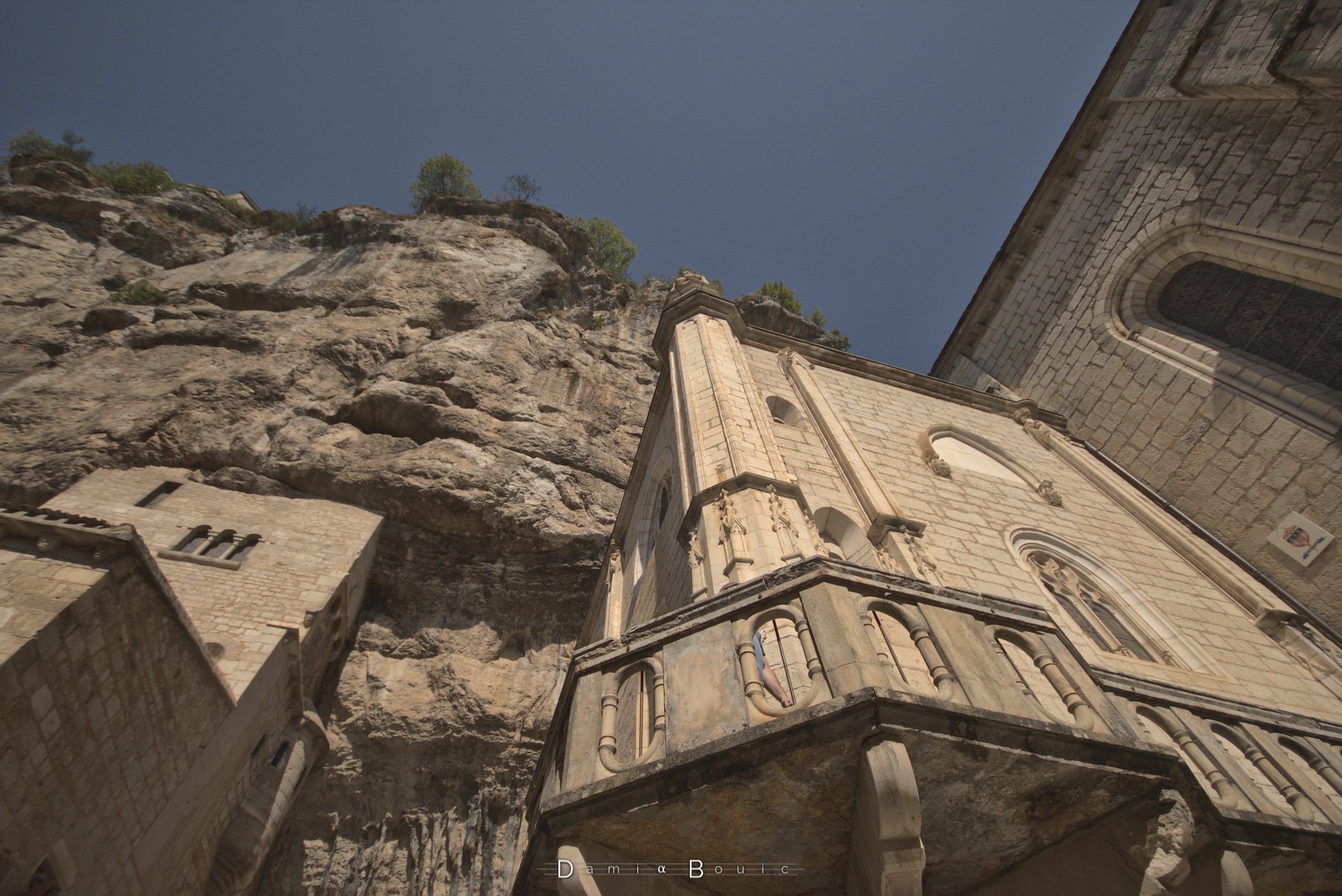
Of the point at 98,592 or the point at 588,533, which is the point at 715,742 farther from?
the point at 588,533

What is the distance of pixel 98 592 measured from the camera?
5797 mm

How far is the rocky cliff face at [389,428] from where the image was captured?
10.7 meters

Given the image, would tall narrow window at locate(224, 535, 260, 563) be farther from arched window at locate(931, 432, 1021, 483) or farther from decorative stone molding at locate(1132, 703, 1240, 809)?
decorative stone molding at locate(1132, 703, 1240, 809)

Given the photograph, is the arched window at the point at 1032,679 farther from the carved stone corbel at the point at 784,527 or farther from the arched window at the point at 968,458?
the arched window at the point at 968,458

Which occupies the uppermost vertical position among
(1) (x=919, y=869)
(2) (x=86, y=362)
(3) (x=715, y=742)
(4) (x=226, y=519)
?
(2) (x=86, y=362)

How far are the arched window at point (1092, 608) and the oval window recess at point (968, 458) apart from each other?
1999 mm

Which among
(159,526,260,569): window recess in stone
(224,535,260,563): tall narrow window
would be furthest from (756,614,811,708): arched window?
(224,535,260,563): tall narrow window

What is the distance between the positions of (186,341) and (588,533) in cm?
1098

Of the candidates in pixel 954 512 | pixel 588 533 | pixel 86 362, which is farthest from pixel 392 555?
pixel 954 512

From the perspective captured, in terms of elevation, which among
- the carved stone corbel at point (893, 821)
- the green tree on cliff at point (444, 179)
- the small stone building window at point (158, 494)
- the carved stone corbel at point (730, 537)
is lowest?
the carved stone corbel at point (893, 821)

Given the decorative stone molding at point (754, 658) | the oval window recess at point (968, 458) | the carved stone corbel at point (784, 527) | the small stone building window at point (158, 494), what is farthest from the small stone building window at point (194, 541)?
the oval window recess at point (968, 458)

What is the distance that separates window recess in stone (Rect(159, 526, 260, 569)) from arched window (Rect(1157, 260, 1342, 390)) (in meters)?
16.6

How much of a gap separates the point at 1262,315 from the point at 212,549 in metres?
17.4

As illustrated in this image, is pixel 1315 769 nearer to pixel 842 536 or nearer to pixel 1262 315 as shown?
pixel 842 536
